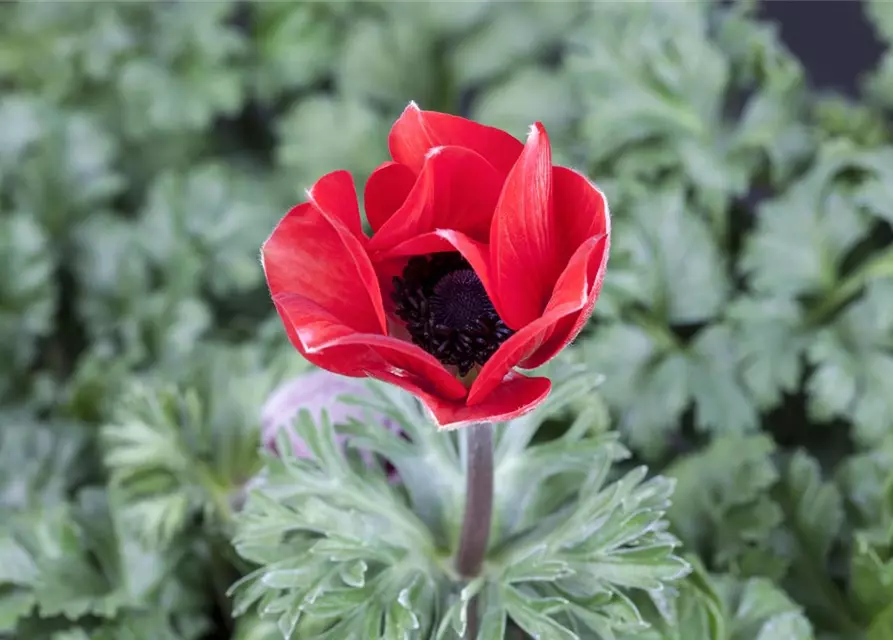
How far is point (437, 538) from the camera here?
59 centimetres

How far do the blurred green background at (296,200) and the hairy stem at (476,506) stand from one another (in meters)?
0.16

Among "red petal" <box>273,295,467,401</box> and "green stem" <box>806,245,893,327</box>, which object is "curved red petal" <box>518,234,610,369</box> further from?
"green stem" <box>806,245,893,327</box>

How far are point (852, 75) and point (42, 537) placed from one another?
126 cm

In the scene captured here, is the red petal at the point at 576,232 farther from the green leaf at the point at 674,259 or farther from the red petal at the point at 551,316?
the green leaf at the point at 674,259

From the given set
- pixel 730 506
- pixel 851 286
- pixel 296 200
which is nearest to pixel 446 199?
pixel 730 506

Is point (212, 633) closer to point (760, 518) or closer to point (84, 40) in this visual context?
point (760, 518)

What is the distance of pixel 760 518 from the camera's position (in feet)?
2.34

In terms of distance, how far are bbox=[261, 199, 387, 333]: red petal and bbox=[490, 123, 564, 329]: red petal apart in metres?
0.07

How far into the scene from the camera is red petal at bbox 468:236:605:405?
1.25 feet

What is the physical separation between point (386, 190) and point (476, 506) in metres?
0.20

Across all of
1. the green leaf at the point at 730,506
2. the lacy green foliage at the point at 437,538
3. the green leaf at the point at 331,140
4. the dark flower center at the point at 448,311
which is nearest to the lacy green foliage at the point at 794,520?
the green leaf at the point at 730,506

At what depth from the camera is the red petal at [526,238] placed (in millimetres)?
397

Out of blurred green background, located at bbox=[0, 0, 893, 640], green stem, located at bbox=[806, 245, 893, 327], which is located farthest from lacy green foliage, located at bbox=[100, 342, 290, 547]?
green stem, located at bbox=[806, 245, 893, 327]

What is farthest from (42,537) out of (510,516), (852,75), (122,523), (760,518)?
(852,75)
